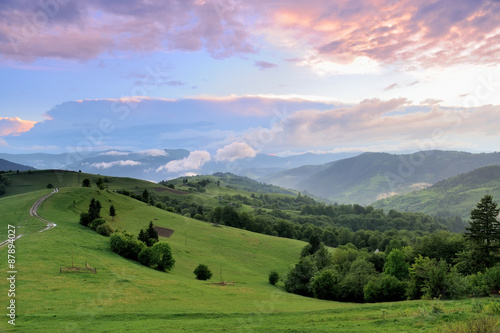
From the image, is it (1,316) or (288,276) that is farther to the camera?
(288,276)

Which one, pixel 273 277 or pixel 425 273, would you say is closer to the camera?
pixel 425 273

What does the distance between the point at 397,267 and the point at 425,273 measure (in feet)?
79.8

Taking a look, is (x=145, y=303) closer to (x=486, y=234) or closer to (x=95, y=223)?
(x=95, y=223)

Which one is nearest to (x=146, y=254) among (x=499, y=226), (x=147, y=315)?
(x=147, y=315)

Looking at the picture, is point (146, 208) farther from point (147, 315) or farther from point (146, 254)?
point (147, 315)

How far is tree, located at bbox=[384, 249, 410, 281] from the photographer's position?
67.2 metres

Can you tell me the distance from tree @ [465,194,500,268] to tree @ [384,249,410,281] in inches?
585

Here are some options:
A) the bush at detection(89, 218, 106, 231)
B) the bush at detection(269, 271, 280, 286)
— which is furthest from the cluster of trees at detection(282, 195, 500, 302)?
the bush at detection(89, 218, 106, 231)

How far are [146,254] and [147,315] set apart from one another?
35.2 metres

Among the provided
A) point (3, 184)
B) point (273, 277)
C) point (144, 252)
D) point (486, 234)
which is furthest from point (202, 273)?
point (3, 184)

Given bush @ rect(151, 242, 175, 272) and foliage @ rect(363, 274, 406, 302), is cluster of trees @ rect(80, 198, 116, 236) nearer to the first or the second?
bush @ rect(151, 242, 175, 272)

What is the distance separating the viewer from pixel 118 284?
4406 cm

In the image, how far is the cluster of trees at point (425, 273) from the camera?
42188 mm

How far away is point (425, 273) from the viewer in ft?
150
